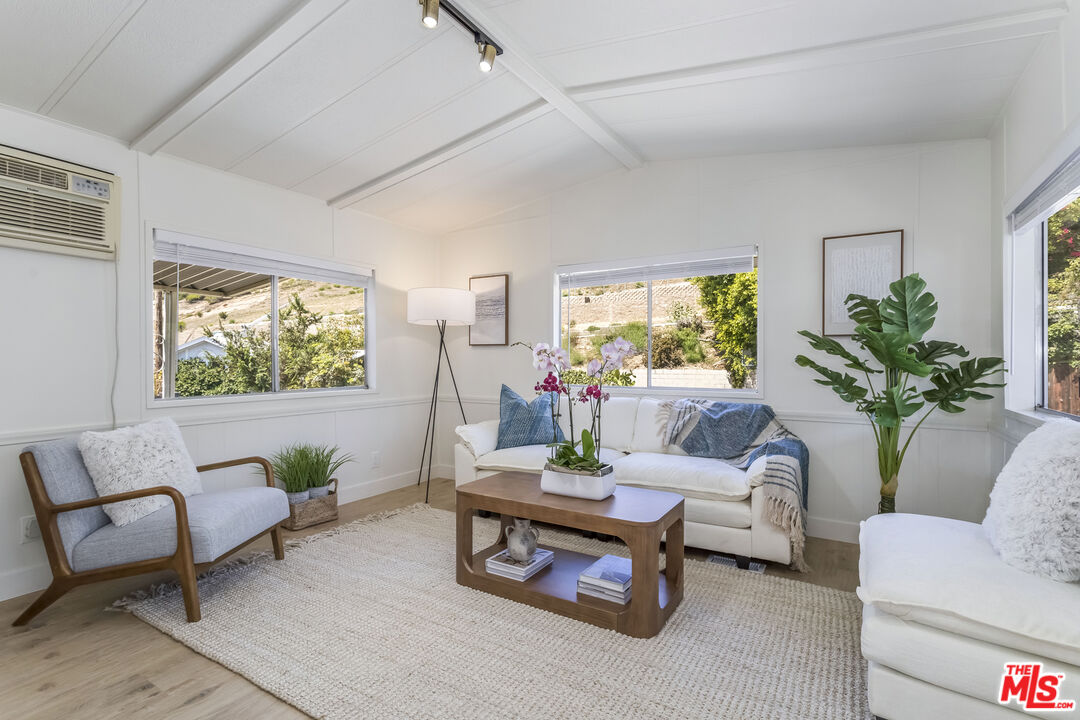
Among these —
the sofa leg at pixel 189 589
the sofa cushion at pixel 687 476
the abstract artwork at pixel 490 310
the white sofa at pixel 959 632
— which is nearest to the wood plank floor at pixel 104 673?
the sofa leg at pixel 189 589

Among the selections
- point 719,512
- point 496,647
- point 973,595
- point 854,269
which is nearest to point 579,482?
point 496,647

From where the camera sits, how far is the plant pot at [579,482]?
2445mm

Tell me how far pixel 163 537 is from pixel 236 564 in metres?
0.73

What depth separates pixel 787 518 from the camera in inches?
106

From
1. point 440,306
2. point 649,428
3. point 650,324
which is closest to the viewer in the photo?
point 649,428

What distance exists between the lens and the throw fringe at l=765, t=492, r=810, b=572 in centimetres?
269

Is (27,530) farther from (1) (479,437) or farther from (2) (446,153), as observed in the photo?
(2) (446,153)

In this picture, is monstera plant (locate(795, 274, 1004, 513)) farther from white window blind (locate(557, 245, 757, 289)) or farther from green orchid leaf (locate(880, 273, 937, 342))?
white window blind (locate(557, 245, 757, 289))

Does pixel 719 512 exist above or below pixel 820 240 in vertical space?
below

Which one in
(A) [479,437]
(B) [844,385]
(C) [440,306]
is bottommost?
(A) [479,437]

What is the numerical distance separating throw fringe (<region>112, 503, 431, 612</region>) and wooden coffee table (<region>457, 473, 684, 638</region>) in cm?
120

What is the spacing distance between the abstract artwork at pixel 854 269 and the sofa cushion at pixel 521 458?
1659 mm

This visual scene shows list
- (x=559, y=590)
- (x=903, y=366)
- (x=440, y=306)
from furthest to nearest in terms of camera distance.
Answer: (x=440, y=306)
(x=903, y=366)
(x=559, y=590)

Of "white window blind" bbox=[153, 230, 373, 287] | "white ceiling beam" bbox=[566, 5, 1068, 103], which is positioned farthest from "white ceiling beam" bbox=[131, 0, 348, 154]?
"white ceiling beam" bbox=[566, 5, 1068, 103]
